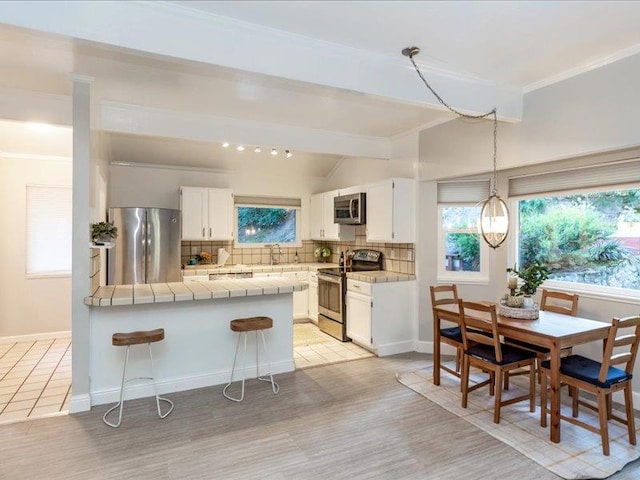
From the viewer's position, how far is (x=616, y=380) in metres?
2.52

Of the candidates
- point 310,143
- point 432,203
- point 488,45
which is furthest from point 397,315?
point 488,45

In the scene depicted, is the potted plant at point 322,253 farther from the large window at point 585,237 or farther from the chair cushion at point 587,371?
the chair cushion at point 587,371

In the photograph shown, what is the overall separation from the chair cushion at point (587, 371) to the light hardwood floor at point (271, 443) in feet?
1.65

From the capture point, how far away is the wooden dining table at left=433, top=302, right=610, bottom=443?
261 centimetres

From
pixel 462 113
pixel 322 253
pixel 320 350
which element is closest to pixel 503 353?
pixel 462 113

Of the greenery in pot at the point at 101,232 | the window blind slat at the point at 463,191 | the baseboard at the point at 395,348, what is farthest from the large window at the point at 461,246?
the greenery in pot at the point at 101,232

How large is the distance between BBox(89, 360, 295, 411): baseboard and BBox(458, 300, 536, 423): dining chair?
186 cm

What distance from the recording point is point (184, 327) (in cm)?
351

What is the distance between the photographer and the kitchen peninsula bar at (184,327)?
10.6 ft

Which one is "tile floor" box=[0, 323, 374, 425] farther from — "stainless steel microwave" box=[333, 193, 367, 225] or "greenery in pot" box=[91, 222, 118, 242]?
"stainless steel microwave" box=[333, 193, 367, 225]

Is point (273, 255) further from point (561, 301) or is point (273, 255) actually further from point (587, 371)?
point (587, 371)

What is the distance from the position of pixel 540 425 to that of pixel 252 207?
4.89 meters

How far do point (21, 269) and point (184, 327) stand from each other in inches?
118

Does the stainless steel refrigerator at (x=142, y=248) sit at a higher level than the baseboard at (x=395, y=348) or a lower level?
higher
